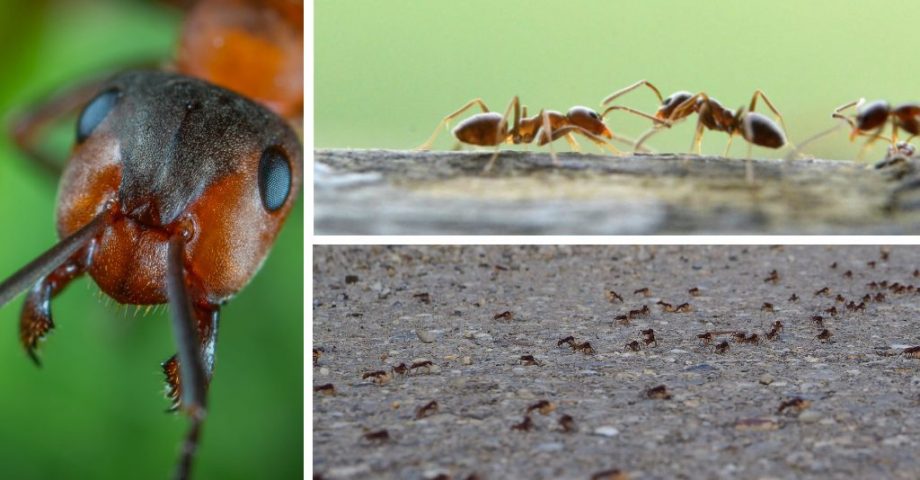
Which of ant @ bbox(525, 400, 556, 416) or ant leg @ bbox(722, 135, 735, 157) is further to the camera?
ant @ bbox(525, 400, 556, 416)

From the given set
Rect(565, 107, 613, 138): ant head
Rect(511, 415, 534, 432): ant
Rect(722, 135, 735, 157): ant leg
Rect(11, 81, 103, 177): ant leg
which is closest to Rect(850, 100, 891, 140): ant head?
Rect(722, 135, 735, 157): ant leg

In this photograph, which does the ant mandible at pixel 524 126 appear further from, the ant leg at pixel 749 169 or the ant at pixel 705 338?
the ant at pixel 705 338

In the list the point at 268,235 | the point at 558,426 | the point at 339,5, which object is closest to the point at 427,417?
the point at 558,426

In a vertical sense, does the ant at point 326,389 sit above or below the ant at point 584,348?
below

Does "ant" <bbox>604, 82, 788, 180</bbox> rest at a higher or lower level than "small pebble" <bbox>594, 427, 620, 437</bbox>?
higher

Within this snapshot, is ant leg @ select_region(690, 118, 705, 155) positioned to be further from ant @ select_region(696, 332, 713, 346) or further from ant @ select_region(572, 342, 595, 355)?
ant @ select_region(696, 332, 713, 346)

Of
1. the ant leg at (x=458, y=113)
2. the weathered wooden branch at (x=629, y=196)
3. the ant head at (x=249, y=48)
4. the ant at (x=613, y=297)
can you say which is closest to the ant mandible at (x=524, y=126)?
the ant leg at (x=458, y=113)
